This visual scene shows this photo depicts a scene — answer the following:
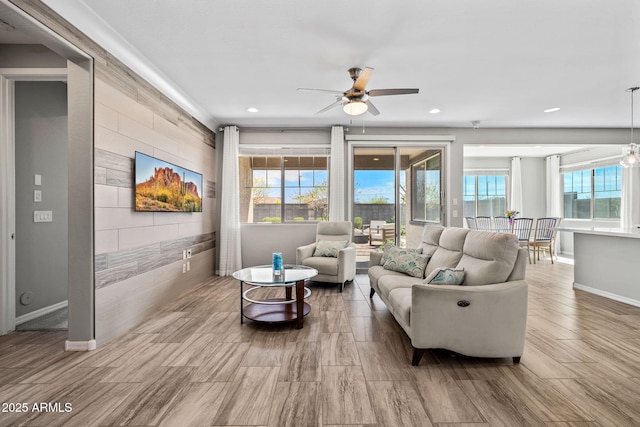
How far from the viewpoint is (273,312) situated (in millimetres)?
2977

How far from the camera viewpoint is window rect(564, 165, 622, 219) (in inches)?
255

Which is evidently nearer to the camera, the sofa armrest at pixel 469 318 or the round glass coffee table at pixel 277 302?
the sofa armrest at pixel 469 318

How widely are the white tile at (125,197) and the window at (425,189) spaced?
4.44 meters

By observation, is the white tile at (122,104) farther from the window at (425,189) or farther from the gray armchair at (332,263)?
the window at (425,189)

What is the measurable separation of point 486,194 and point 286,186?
590cm

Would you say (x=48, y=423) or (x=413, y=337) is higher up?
(x=413, y=337)

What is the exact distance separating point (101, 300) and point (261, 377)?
61.2 inches

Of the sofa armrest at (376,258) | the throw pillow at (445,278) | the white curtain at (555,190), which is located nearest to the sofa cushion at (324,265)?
the sofa armrest at (376,258)

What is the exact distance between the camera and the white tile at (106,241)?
2.43 meters

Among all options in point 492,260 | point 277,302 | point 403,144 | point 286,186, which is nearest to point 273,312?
point 277,302

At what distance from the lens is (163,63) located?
121 inches

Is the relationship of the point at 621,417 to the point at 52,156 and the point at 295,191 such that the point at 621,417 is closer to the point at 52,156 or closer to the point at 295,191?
the point at 295,191

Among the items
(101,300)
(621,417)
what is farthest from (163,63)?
(621,417)

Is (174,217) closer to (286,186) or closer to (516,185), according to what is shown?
(286,186)
